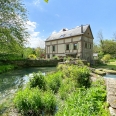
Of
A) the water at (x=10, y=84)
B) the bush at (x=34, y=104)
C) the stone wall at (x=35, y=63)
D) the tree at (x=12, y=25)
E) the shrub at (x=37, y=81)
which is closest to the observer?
the bush at (x=34, y=104)

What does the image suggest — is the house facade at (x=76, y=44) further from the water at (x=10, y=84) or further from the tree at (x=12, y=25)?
the water at (x=10, y=84)

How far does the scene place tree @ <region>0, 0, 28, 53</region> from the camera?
32.7ft

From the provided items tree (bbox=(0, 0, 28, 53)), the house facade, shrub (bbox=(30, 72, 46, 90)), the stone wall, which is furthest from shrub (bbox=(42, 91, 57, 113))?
the house facade

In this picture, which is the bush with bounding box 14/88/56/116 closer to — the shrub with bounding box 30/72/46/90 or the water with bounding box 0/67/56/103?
the water with bounding box 0/67/56/103

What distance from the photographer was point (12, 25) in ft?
38.9

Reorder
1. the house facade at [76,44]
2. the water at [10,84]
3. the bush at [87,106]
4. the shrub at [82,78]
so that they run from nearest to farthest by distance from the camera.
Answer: the bush at [87,106] < the shrub at [82,78] < the water at [10,84] < the house facade at [76,44]

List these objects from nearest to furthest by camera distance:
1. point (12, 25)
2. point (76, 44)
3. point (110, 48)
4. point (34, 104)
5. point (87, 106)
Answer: point (87, 106), point (34, 104), point (12, 25), point (76, 44), point (110, 48)

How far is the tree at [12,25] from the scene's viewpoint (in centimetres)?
997

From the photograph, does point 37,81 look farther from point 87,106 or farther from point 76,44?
point 76,44

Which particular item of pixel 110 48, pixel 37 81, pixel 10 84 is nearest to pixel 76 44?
pixel 10 84

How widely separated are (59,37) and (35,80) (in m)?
22.8

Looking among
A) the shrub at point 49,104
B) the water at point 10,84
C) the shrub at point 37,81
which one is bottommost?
the water at point 10,84

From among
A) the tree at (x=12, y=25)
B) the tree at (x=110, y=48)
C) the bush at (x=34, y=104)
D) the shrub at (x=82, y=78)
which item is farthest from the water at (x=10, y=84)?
the tree at (x=110, y=48)

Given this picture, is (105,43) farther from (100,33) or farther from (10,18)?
(10,18)
